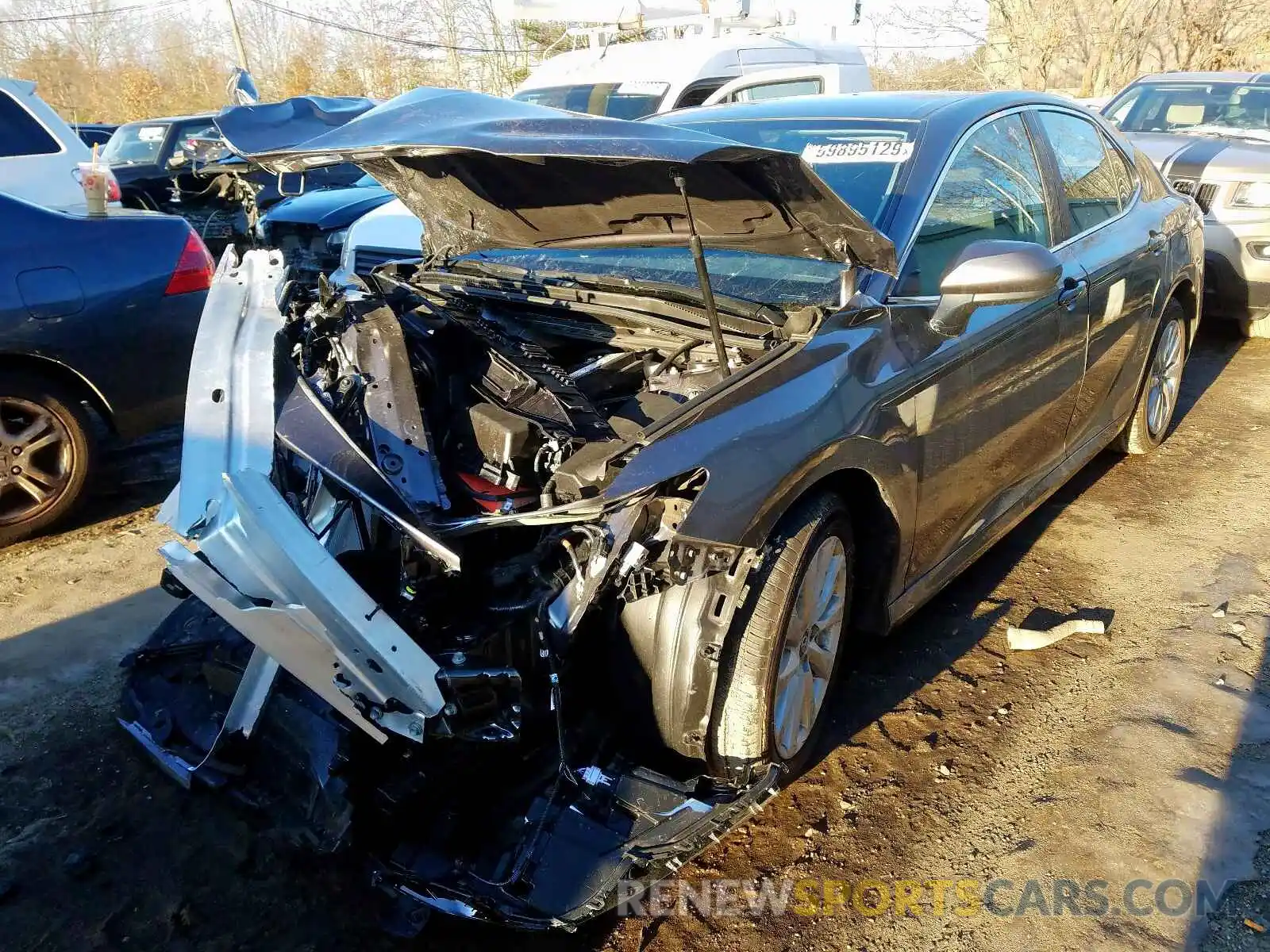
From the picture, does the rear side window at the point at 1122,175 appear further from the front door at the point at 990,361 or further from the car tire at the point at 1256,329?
the car tire at the point at 1256,329

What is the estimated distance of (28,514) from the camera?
4121 millimetres

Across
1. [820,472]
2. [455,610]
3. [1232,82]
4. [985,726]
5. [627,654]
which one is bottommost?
[985,726]

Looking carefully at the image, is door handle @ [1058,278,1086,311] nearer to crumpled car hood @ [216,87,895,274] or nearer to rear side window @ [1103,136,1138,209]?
rear side window @ [1103,136,1138,209]

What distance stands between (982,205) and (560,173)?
1470mm

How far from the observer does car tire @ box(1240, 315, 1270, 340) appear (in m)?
7.31

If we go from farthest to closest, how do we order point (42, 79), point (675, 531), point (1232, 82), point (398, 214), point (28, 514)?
point (42, 79) < point (1232, 82) < point (398, 214) < point (28, 514) < point (675, 531)

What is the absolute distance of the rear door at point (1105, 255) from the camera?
3627 mm

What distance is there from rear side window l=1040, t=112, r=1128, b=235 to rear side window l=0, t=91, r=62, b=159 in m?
6.08

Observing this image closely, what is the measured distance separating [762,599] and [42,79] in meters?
40.1

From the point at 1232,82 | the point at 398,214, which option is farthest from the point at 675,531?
the point at 1232,82

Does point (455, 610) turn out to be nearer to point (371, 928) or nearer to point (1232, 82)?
point (371, 928)

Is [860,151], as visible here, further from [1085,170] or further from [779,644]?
[779,644]

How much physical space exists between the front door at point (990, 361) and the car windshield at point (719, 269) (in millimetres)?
272

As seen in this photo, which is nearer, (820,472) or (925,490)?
(820,472)
